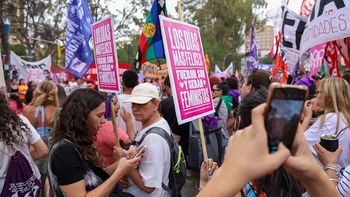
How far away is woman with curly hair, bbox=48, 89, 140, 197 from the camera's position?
7.68ft

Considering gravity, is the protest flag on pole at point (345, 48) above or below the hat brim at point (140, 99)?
above

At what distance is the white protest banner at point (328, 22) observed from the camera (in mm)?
3775

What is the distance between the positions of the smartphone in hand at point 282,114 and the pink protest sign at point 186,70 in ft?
5.68

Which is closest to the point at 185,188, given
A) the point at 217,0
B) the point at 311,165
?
the point at 311,165

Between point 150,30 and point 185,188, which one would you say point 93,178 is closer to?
point 150,30

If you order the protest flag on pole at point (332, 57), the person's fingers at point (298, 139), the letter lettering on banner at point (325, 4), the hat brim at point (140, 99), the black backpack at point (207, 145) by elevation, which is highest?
the letter lettering on banner at point (325, 4)

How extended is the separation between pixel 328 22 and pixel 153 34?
1782 millimetres

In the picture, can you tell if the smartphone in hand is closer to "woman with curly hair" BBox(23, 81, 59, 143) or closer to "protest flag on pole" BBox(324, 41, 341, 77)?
"woman with curly hair" BBox(23, 81, 59, 143)

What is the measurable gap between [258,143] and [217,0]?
1566 inches

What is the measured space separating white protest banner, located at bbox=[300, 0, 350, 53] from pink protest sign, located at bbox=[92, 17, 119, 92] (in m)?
2.06

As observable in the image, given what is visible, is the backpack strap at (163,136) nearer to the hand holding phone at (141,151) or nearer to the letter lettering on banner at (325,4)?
the hand holding phone at (141,151)

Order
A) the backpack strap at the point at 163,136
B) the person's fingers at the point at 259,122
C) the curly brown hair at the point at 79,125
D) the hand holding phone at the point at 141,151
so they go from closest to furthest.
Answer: the person's fingers at the point at 259,122 < the curly brown hair at the point at 79,125 < the hand holding phone at the point at 141,151 < the backpack strap at the point at 163,136

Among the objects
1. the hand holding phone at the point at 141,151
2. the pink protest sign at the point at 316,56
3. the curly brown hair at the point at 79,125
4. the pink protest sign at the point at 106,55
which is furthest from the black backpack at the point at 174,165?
the pink protest sign at the point at 316,56

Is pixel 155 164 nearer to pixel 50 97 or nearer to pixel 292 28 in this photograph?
pixel 50 97
